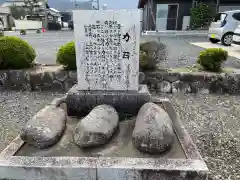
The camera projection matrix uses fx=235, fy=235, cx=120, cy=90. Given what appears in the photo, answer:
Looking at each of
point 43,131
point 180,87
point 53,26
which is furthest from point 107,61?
point 53,26

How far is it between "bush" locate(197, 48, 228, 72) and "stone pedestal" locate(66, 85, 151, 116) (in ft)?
9.13

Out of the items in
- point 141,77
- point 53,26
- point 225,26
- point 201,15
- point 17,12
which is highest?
point 17,12

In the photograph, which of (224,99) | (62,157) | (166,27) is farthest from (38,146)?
(166,27)

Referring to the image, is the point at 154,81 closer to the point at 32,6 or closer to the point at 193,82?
the point at 193,82

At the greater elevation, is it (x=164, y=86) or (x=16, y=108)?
(x=164, y=86)

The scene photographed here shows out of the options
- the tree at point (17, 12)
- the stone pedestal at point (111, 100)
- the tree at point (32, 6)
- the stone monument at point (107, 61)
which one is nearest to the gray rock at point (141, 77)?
the stone monument at point (107, 61)

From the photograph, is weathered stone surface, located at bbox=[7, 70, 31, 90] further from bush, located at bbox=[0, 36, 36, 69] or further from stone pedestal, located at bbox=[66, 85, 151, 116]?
stone pedestal, located at bbox=[66, 85, 151, 116]

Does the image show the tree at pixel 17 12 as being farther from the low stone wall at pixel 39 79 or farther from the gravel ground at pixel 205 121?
the gravel ground at pixel 205 121

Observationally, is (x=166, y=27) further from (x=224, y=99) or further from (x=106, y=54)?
(x=106, y=54)

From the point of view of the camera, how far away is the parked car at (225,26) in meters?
10.8

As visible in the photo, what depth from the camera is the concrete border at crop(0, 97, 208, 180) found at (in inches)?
77.0

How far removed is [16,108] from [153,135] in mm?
3097

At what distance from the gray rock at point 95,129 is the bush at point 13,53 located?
3306 mm

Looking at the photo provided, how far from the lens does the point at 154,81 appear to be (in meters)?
5.11
